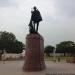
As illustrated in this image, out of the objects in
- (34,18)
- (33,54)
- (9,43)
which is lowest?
(33,54)

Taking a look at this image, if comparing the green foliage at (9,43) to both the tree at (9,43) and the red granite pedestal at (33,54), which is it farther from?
the red granite pedestal at (33,54)

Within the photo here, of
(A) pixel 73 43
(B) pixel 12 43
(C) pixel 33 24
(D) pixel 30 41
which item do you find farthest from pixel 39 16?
(A) pixel 73 43

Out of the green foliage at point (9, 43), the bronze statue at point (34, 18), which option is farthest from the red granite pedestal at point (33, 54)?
the green foliage at point (9, 43)

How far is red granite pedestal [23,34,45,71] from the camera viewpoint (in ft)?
50.4

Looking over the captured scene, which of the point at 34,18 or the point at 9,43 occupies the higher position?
the point at 9,43

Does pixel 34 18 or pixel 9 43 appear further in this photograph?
pixel 9 43

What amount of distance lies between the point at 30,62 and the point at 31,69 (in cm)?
51

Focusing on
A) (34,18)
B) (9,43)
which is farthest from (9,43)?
(34,18)

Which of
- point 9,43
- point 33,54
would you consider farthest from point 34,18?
point 9,43

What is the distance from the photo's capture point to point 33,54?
51.0ft

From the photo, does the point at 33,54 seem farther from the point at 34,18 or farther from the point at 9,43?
the point at 9,43

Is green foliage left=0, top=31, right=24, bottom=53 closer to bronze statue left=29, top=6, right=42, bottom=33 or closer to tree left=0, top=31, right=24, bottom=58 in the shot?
tree left=0, top=31, right=24, bottom=58

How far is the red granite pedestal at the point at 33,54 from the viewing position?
15.4 metres

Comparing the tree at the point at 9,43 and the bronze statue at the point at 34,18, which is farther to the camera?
the tree at the point at 9,43
